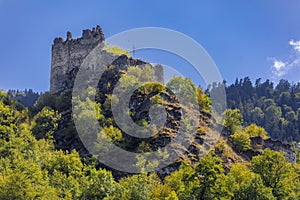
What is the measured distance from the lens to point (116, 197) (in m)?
45.9

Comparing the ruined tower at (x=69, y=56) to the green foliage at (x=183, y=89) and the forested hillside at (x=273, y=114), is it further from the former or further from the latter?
the forested hillside at (x=273, y=114)

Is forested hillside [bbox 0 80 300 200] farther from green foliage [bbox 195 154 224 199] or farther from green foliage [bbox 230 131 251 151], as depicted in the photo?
green foliage [bbox 230 131 251 151]

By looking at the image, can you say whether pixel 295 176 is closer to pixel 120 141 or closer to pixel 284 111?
pixel 120 141

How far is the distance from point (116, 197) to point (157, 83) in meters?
26.6

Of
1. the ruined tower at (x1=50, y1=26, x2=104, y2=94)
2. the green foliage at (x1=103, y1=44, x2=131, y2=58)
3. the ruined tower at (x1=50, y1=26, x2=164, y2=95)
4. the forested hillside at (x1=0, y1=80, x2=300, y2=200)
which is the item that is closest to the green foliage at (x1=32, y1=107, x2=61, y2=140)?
the forested hillside at (x1=0, y1=80, x2=300, y2=200)

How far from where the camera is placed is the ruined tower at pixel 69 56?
75.9 metres

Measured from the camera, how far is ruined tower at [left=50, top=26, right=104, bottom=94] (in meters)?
75.9

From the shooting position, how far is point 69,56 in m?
78.0

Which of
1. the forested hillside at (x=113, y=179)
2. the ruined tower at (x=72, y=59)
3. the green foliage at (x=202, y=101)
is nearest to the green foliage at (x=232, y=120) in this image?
the green foliage at (x=202, y=101)

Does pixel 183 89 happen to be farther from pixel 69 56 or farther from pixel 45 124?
pixel 45 124

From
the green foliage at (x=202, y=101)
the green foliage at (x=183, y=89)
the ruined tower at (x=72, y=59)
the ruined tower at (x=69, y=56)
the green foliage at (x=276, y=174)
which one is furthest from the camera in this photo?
the ruined tower at (x=69, y=56)

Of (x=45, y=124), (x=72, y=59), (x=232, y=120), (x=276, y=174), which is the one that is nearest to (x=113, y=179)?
(x=276, y=174)

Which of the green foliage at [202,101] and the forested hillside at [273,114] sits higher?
the forested hillside at [273,114]

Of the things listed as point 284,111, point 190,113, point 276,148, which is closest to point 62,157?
point 190,113
